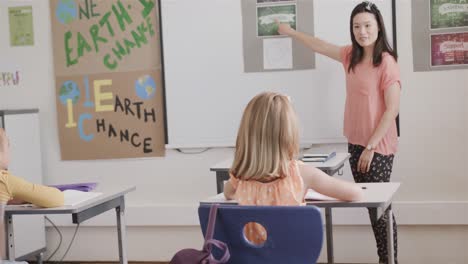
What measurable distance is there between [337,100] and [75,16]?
6.17ft

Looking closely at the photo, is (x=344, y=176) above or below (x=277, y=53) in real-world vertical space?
below

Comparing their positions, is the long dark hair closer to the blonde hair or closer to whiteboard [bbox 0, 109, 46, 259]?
the blonde hair

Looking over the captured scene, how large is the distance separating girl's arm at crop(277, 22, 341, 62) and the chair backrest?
2.27 m

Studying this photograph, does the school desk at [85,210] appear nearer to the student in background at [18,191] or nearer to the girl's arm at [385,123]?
the student in background at [18,191]

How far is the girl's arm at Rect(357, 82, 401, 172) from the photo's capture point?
4.08 metres

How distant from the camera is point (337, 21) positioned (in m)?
4.68

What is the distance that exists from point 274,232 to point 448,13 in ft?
8.55

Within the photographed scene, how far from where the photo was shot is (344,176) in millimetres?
4789

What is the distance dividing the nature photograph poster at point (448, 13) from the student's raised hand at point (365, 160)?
0.97 meters

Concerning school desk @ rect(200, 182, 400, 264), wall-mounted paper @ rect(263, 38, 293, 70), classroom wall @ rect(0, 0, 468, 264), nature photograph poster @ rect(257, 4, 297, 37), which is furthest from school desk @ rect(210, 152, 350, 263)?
nature photograph poster @ rect(257, 4, 297, 37)

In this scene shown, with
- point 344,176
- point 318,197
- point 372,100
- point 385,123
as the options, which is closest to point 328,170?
point 385,123

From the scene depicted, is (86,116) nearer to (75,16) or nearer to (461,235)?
(75,16)

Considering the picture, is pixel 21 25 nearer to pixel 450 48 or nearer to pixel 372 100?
pixel 372 100

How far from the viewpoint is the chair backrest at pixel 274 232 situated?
236cm
